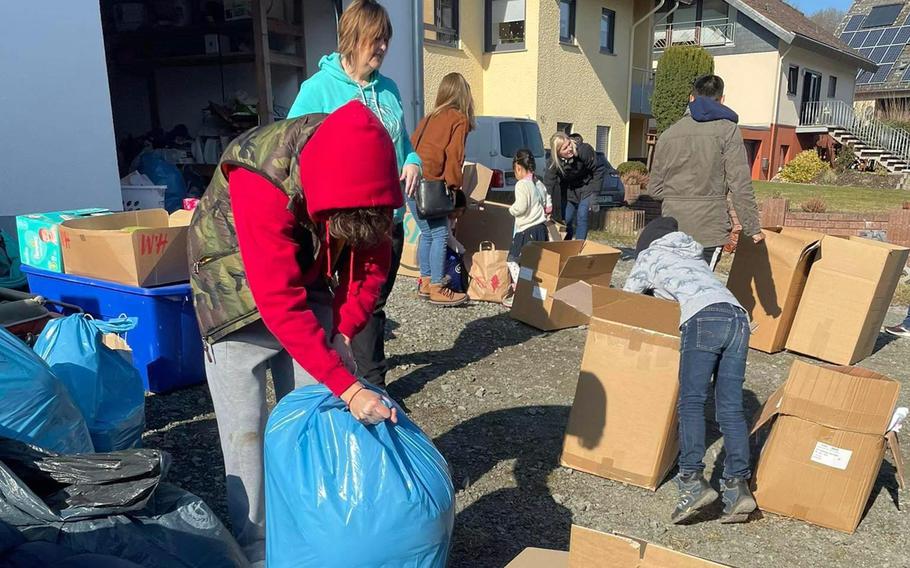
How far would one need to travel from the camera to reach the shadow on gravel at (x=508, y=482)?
2.59 meters

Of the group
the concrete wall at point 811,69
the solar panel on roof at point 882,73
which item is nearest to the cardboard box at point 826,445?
the concrete wall at point 811,69

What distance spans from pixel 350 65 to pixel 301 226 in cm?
142

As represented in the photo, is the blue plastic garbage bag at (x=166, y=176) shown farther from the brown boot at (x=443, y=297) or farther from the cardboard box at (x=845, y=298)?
the cardboard box at (x=845, y=298)

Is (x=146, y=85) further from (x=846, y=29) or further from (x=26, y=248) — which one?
(x=846, y=29)

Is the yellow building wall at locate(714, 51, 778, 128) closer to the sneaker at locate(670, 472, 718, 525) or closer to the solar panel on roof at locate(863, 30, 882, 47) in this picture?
the solar panel on roof at locate(863, 30, 882, 47)

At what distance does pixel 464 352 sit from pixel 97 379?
99.6 inches

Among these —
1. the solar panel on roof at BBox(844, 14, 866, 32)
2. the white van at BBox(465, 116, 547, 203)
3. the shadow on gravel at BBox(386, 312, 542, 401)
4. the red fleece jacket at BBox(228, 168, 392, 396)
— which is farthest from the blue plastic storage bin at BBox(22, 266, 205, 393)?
the solar panel on roof at BBox(844, 14, 866, 32)

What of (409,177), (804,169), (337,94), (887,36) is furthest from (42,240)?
(887,36)

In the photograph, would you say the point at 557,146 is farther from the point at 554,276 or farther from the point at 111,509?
the point at 111,509

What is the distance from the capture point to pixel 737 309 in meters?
2.75

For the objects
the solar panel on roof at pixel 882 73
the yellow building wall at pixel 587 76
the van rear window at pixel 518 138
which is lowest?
the van rear window at pixel 518 138

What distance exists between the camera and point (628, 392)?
2996 millimetres

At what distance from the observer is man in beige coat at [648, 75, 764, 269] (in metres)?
4.14

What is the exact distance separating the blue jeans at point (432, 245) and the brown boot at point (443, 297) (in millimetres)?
76
